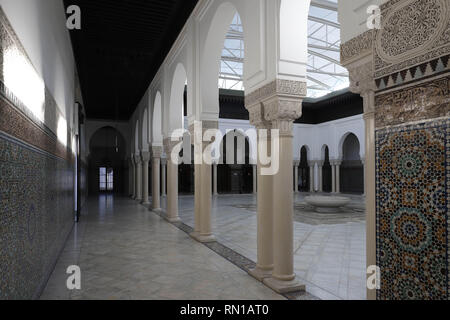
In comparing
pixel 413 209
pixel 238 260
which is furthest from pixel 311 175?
pixel 413 209

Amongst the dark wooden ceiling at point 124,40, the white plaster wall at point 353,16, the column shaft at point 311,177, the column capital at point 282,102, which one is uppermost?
the dark wooden ceiling at point 124,40

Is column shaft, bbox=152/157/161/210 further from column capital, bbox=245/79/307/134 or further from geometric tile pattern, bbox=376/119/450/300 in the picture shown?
geometric tile pattern, bbox=376/119/450/300

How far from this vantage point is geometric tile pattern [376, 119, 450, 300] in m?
1.55

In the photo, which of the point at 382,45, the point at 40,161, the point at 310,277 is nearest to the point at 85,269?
the point at 40,161

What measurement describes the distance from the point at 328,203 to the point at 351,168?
876 cm

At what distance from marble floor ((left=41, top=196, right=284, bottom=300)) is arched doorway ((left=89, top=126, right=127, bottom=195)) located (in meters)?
11.4

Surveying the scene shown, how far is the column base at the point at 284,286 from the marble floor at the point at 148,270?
0.19 feet

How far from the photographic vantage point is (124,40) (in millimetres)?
6316

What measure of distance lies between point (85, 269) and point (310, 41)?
11785 mm

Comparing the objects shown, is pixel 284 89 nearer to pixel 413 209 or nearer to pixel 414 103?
pixel 414 103

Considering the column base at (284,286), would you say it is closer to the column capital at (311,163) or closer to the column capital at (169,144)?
the column capital at (169,144)

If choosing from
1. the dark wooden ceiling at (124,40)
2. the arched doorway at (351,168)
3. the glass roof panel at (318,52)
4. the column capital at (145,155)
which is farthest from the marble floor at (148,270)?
the arched doorway at (351,168)

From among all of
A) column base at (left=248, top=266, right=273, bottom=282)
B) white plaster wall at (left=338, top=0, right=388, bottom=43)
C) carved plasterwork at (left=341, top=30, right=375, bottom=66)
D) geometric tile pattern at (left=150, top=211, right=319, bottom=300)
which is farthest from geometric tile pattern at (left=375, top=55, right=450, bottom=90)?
column base at (left=248, top=266, right=273, bottom=282)

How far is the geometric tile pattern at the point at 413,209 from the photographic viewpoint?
5.08ft
